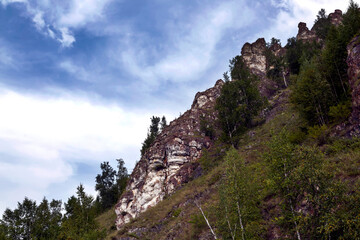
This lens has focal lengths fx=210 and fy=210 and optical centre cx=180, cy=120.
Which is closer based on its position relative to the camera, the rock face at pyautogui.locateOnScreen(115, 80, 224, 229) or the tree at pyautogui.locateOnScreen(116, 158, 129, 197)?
the rock face at pyautogui.locateOnScreen(115, 80, 224, 229)

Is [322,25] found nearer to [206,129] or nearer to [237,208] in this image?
[206,129]

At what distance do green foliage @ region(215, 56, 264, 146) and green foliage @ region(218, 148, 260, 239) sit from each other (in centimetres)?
2592

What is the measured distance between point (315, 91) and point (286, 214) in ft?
70.3

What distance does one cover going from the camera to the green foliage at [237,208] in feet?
57.6

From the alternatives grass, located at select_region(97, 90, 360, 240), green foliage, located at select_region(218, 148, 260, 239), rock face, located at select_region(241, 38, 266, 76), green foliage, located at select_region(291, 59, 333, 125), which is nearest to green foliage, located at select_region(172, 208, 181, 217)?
grass, located at select_region(97, 90, 360, 240)

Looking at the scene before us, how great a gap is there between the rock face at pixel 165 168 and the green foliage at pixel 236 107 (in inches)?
443

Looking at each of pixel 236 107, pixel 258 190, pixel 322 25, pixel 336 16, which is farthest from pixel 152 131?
pixel 336 16

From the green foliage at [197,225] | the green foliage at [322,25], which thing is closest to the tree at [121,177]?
the green foliage at [197,225]

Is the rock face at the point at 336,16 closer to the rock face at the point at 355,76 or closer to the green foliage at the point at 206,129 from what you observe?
the green foliage at the point at 206,129

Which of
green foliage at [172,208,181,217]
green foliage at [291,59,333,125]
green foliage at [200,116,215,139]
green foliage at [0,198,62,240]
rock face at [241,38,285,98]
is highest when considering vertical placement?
rock face at [241,38,285,98]

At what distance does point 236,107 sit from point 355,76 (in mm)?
27560

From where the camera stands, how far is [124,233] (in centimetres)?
3709

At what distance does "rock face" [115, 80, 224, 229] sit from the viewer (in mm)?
48969

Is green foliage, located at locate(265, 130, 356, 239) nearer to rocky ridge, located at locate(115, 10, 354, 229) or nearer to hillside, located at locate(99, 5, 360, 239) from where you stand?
hillside, located at locate(99, 5, 360, 239)
